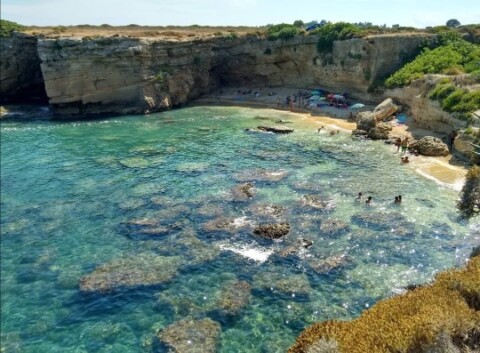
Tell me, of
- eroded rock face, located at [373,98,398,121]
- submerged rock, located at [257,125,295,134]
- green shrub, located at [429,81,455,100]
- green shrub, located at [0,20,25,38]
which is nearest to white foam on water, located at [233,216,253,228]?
submerged rock, located at [257,125,295,134]

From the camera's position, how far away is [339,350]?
1092 centimetres

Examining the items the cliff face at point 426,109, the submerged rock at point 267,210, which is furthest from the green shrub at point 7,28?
the cliff face at point 426,109

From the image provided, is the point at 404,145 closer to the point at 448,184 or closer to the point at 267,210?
the point at 448,184

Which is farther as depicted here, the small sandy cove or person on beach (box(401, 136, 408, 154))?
person on beach (box(401, 136, 408, 154))

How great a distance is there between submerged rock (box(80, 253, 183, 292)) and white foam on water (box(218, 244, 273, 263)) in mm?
3032

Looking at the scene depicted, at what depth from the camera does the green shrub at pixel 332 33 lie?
62719mm

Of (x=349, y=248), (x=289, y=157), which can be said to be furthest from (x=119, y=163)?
(x=349, y=248)

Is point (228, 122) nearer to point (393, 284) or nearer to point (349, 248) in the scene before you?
point (349, 248)

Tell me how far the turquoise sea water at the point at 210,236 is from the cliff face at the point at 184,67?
1650 cm

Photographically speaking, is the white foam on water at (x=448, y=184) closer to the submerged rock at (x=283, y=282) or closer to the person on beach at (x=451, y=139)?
the person on beach at (x=451, y=139)

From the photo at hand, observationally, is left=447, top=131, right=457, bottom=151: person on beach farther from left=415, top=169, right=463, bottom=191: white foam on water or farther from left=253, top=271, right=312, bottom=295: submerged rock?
left=253, top=271, right=312, bottom=295: submerged rock

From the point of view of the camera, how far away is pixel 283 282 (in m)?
22.2

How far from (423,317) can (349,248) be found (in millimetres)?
14053

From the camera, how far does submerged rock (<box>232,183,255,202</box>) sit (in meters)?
32.7
